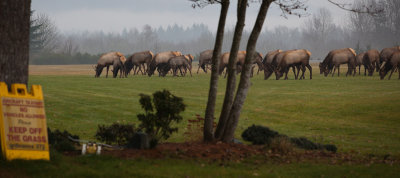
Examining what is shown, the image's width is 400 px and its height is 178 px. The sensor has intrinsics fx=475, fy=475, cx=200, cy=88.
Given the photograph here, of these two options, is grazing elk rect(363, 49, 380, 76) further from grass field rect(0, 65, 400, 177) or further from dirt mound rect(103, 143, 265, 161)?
dirt mound rect(103, 143, 265, 161)

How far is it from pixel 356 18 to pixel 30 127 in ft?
393

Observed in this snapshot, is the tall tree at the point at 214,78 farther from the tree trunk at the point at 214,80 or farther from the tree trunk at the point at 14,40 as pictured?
the tree trunk at the point at 14,40

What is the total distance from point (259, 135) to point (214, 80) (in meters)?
2.18

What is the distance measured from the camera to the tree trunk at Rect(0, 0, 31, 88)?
24.1ft

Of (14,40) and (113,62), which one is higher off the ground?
(14,40)

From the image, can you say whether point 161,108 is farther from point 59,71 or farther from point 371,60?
point 59,71

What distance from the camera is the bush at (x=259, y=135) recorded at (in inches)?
438

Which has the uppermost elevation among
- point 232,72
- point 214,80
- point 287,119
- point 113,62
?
point 113,62

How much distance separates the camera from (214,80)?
10102 mm

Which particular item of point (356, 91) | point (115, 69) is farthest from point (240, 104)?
point (115, 69)

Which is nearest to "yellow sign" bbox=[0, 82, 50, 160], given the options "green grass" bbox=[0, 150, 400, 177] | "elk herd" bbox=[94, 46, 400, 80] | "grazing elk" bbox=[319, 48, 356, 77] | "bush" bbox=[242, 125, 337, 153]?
"green grass" bbox=[0, 150, 400, 177]

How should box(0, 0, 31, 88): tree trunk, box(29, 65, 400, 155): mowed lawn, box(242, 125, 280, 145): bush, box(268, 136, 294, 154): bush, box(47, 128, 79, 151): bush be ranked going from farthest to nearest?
box(29, 65, 400, 155): mowed lawn
box(242, 125, 280, 145): bush
box(268, 136, 294, 154): bush
box(47, 128, 79, 151): bush
box(0, 0, 31, 88): tree trunk

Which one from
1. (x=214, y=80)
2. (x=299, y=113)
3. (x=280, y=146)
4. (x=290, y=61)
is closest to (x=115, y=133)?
(x=214, y=80)

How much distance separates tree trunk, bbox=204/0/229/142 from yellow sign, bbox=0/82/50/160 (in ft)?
12.8
